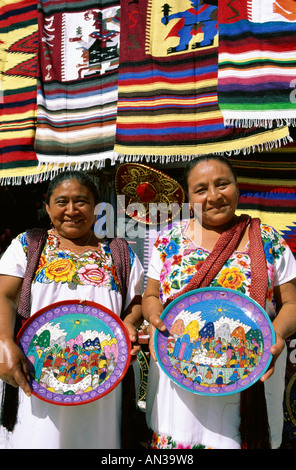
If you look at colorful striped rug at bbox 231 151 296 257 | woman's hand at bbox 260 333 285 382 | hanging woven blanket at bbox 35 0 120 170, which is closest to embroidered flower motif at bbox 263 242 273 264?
woman's hand at bbox 260 333 285 382

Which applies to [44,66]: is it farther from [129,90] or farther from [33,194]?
[33,194]

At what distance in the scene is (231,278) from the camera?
171cm

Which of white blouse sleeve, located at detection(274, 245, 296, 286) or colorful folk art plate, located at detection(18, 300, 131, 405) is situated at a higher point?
white blouse sleeve, located at detection(274, 245, 296, 286)

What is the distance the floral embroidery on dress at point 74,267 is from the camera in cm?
182

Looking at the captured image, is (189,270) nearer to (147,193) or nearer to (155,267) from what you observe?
(155,267)

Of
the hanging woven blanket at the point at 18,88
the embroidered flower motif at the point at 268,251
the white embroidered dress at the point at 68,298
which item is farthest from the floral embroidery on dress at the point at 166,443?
the hanging woven blanket at the point at 18,88

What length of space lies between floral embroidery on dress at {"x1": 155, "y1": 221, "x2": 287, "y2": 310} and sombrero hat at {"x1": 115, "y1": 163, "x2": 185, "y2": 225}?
1.26 m

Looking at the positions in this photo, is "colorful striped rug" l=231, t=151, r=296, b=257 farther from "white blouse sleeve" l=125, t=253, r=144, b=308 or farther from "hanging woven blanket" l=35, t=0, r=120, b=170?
"white blouse sleeve" l=125, t=253, r=144, b=308

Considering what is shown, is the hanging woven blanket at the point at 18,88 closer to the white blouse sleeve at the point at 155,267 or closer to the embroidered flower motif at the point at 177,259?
the white blouse sleeve at the point at 155,267

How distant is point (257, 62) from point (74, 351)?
204cm

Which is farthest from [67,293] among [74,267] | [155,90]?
[155,90]

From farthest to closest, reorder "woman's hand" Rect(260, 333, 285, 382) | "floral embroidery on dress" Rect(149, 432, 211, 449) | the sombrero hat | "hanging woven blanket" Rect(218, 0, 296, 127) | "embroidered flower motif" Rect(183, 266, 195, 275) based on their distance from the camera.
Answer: the sombrero hat
"hanging woven blanket" Rect(218, 0, 296, 127)
"embroidered flower motif" Rect(183, 266, 195, 275)
"floral embroidery on dress" Rect(149, 432, 211, 449)
"woman's hand" Rect(260, 333, 285, 382)

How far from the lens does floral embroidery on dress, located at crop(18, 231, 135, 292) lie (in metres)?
1.82

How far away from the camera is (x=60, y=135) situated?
302 centimetres
